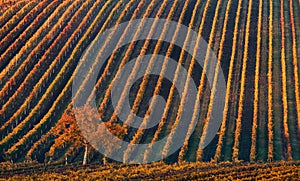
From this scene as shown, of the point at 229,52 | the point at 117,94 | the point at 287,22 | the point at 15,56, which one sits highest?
the point at 287,22

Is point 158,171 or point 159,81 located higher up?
point 159,81

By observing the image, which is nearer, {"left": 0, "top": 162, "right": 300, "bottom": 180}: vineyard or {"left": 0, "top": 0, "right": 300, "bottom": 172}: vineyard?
{"left": 0, "top": 162, "right": 300, "bottom": 180}: vineyard

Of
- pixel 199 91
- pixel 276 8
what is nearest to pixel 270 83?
pixel 199 91

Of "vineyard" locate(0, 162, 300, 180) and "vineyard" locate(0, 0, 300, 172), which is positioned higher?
"vineyard" locate(0, 0, 300, 172)

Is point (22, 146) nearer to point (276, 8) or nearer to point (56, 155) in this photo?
point (56, 155)

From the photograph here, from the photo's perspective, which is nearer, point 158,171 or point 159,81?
point 158,171

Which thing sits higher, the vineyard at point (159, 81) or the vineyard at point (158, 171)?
the vineyard at point (159, 81)

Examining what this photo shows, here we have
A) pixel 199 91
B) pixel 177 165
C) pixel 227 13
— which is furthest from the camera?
pixel 227 13

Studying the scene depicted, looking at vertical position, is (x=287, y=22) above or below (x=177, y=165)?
above
